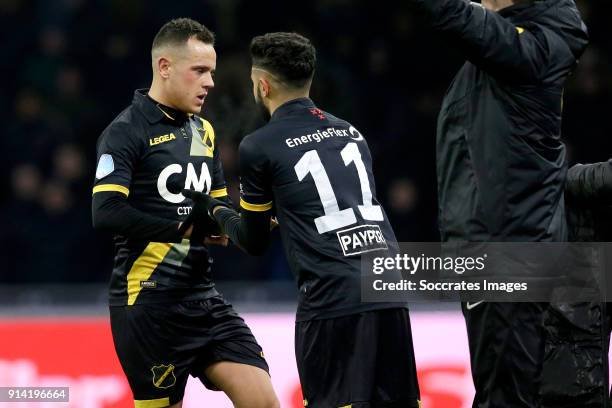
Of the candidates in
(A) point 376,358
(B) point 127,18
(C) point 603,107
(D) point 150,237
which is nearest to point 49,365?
(D) point 150,237

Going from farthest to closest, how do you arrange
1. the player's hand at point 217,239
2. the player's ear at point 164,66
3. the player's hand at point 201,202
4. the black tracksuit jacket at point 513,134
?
the player's ear at point 164,66, the player's hand at point 217,239, the player's hand at point 201,202, the black tracksuit jacket at point 513,134

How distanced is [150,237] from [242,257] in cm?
356

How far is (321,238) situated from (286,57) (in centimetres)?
66

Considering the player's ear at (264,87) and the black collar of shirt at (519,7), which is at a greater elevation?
the black collar of shirt at (519,7)

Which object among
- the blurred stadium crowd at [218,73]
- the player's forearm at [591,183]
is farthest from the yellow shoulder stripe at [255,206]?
the blurred stadium crowd at [218,73]

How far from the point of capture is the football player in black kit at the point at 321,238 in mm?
3787

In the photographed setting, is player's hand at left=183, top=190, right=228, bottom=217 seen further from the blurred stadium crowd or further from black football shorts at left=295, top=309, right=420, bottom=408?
the blurred stadium crowd

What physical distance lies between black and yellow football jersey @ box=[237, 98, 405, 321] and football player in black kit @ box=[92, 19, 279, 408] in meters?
0.53

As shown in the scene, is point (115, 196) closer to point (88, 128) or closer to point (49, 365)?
point (49, 365)

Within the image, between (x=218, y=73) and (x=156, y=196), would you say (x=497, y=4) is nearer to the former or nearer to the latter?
(x=156, y=196)

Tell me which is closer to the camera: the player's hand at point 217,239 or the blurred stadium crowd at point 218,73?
the player's hand at point 217,239

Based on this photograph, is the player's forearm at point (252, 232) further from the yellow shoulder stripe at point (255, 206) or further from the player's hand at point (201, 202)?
the player's hand at point (201, 202)

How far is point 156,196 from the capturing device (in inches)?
174

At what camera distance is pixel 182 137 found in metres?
4.52
